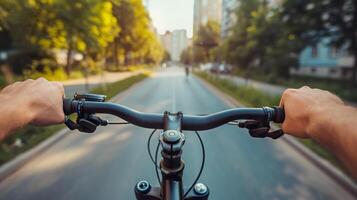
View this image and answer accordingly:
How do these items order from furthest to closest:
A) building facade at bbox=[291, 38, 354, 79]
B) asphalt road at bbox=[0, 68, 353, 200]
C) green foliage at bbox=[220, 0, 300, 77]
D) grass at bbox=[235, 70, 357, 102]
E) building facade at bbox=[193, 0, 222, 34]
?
1. building facade at bbox=[291, 38, 354, 79]
2. green foliage at bbox=[220, 0, 300, 77]
3. grass at bbox=[235, 70, 357, 102]
4. asphalt road at bbox=[0, 68, 353, 200]
5. building facade at bbox=[193, 0, 222, 34]

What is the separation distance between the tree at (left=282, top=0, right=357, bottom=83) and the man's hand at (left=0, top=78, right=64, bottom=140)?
19.4 metres

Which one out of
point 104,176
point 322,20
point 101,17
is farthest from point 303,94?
point 322,20

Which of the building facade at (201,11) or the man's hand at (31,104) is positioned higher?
the building facade at (201,11)

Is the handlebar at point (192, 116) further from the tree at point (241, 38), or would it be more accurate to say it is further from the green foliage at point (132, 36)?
the tree at point (241, 38)

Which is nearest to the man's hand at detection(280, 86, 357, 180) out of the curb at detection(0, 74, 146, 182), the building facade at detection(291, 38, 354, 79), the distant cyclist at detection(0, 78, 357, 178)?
the distant cyclist at detection(0, 78, 357, 178)

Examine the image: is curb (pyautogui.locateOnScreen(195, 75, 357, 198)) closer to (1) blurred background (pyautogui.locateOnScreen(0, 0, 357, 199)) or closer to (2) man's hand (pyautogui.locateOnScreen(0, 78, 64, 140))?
(1) blurred background (pyautogui.locateOnScreen(0, 0, 357, 199))

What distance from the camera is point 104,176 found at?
18.3 ft

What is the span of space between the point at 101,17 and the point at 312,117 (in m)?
18.5

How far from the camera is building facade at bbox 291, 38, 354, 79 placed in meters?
35.7

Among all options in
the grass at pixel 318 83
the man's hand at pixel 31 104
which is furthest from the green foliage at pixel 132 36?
the grass at pixel 318 83

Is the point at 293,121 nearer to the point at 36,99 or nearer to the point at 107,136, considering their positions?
the point at 36,99

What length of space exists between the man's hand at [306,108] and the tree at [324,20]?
18994 millimetres

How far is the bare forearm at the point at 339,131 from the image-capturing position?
1.07 meters

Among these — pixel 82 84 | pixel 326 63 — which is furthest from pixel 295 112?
pixel 326 63
